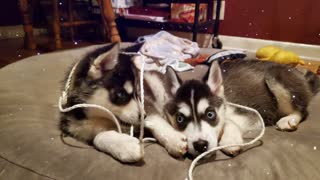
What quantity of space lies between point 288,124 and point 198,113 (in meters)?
0.47

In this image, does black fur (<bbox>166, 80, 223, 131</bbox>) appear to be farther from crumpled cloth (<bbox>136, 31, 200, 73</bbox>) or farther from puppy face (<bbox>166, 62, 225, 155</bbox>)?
crumpled cloth (<bbox>136, 31, 200, 73</bbox>)

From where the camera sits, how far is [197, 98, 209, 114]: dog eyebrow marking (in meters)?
1.30

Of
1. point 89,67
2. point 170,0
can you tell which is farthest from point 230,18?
point 89,67

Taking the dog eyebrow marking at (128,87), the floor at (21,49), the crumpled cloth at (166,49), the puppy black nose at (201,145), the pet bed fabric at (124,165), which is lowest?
the floor at (21,49)

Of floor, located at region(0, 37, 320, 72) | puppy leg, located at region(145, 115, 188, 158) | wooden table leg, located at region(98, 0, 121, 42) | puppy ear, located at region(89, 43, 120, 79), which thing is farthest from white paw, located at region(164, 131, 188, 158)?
floor, located at region(0, 37, 320, 72)

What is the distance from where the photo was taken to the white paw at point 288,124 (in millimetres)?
1519

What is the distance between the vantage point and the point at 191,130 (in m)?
1.26

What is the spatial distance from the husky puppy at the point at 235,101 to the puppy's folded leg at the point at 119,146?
0.19 m

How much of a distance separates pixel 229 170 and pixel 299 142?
355 mm

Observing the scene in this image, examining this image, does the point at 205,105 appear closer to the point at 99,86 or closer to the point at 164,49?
the point at 99,86

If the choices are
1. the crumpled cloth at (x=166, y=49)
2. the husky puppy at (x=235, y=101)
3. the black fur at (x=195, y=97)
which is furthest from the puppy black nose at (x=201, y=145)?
the crumpled cloth at (x=166, y=49)

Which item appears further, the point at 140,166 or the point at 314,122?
the point at 314,122

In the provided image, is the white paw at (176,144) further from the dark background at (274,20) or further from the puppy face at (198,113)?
the dark background at (274,20)

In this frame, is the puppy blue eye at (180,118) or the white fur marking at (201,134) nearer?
the white fur marking at (201,134)
